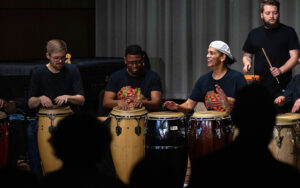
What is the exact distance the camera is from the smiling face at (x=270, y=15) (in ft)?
14.7

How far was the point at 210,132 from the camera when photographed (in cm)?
365

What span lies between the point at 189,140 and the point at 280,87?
121cm

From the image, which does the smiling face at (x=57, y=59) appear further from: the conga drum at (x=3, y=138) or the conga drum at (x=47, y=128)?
the conga drum at (x=3, y=138)

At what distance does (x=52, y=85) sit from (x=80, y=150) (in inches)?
110

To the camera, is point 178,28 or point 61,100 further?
point 178,28

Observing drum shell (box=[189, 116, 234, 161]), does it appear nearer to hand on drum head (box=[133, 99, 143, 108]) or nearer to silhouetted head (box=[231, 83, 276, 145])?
hand on drum head (box=[133, 99, 143, 108])

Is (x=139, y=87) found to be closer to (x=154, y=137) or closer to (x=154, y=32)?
(x=154, y=137)

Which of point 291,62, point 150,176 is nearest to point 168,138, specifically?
point 291,62

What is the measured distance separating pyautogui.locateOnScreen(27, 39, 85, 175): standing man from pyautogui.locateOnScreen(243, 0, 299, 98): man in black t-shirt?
1.51m

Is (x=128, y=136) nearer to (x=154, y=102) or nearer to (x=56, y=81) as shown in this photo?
(x=154, y=102)

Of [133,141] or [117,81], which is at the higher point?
[117,81]

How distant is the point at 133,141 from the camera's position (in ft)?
12.9

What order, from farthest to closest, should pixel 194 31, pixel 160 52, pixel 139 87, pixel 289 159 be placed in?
1. pixel 160 52
2. pixel 194 31
3. pixel 139 87
4. pixel 289 159

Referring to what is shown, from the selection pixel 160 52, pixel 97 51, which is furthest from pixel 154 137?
pixel 97 51
